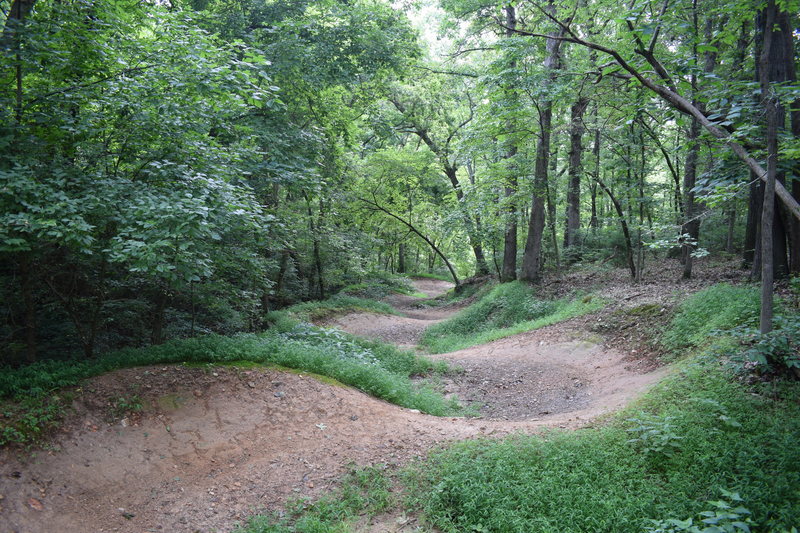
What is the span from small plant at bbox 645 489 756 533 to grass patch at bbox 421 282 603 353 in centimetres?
769

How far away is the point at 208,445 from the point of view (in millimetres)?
4945

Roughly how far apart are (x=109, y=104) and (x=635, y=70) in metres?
6.27

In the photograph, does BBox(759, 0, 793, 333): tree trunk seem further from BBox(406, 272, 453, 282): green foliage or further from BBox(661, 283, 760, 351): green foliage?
BBox(406, 272, 453, 282): green foliage

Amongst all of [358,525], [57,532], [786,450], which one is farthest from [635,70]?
[57,532]

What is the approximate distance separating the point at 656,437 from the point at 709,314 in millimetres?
3851

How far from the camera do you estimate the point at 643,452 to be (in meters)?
4.04

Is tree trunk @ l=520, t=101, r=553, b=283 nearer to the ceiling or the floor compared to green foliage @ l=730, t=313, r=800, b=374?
nearer to the ceiling

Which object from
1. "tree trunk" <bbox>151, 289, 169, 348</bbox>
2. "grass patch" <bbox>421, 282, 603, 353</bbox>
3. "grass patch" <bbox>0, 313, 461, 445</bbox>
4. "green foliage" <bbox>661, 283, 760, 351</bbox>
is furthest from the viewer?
"grass patch" <bbox>421, 282, 603, 353</bbox>

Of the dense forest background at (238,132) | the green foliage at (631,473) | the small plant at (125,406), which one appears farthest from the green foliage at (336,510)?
the dense forest background at (238,132)

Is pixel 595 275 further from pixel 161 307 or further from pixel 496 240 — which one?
pixel 161 307

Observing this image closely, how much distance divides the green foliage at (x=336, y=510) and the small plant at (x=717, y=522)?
2.20 metres

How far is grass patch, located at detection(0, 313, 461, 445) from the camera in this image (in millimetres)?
4551

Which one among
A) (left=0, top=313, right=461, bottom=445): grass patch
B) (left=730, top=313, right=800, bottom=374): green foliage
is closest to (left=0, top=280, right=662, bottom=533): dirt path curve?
(left=0, top=313, right=461, bottom=445): grass patch

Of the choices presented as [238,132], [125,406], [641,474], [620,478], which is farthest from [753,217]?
[125,406]
